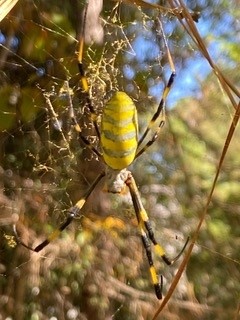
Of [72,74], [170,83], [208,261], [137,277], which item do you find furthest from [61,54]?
[208,261]

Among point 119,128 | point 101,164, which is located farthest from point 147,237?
point 119,128

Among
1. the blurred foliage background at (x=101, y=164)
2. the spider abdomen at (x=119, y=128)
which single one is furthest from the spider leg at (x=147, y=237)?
the spider abdomen at (x=119, y=128)

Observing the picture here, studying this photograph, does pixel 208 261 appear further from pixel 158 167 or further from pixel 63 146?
pixel 63 146

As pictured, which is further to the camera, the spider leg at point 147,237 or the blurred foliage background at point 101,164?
the blurred foliage background at point 101,164

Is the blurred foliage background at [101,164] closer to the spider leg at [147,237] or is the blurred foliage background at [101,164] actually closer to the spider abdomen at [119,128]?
the spider leg at [147,237]

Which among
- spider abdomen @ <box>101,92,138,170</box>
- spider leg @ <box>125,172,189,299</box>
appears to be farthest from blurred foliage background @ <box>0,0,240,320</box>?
spider abdomen @ <box>101,92,138,170</box>

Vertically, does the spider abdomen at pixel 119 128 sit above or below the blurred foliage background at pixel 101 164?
above
